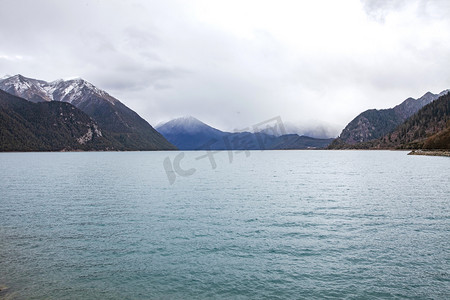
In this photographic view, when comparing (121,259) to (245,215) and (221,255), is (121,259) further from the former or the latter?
(245,215)

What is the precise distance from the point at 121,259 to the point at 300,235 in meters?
15.8

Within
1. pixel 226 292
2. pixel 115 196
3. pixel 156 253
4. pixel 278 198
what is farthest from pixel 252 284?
pixel 115 196

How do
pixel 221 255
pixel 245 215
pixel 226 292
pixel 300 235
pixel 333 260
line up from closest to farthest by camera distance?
pixel 226 292 → pixel 333 260 → pixel 221 255 → pixel 300 235 → pixel 245 215

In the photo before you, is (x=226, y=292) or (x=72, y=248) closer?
(x=226, y=292)

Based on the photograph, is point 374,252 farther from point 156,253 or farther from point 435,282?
point 156,253

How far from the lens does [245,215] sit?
3666cm

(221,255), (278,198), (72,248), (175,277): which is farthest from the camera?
(278,198)

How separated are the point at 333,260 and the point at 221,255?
822 centimetres

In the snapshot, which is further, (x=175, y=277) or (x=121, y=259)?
(x=121, y=259)

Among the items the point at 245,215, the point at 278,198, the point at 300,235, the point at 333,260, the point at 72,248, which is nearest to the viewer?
the point at 333,260

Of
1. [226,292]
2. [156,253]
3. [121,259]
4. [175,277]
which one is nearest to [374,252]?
[226,292]

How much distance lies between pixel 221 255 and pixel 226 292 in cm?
568

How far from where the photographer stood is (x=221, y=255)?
23.0 meters

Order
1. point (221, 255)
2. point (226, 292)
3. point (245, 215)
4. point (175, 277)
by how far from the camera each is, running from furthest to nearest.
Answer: point (245, 215) → point (221, 255) → point (175, 277) → point (226, 292)
